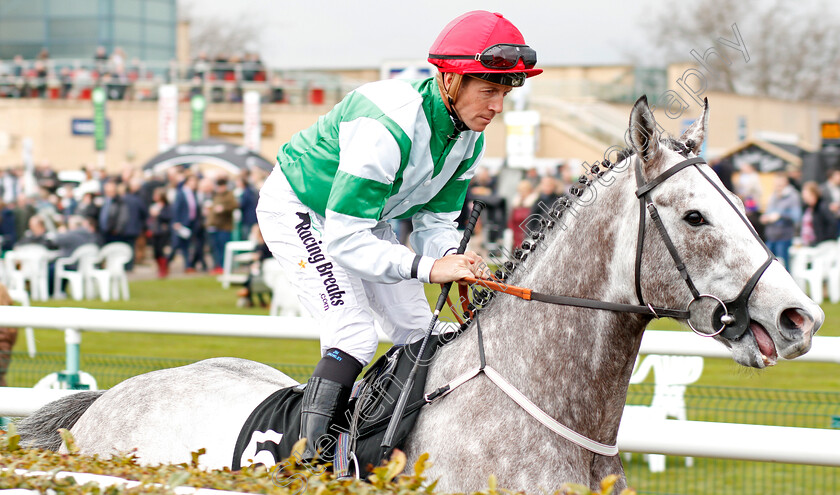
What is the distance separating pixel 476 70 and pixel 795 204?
11242 mm

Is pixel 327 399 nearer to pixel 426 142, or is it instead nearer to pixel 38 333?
pixel 426 142

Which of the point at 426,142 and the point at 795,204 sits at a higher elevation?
the point at 426,142

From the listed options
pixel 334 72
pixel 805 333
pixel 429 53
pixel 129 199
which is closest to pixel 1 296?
pixel 429 53

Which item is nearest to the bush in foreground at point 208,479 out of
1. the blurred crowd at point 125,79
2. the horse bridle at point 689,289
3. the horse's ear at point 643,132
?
the horse bridle at point 689,289

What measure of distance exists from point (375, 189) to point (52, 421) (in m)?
1.58

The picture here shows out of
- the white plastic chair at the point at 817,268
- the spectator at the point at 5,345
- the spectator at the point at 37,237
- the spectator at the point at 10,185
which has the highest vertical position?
the spectator at the point at 5,345

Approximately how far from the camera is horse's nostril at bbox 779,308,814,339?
2.34m

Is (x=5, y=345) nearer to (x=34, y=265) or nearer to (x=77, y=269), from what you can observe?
(x=34, y=265)

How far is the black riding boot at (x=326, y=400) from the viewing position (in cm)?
282

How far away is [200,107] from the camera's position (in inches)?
1091

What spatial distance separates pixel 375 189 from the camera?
278 cm

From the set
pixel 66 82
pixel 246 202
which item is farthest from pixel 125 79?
pixel 246 202

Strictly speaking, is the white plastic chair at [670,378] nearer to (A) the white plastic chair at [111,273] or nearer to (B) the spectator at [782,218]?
(B) the spectator at [782,218]

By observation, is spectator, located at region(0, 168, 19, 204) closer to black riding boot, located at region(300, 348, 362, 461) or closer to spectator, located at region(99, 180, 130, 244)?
spectator, located at region(99, 180, 130, 244)
